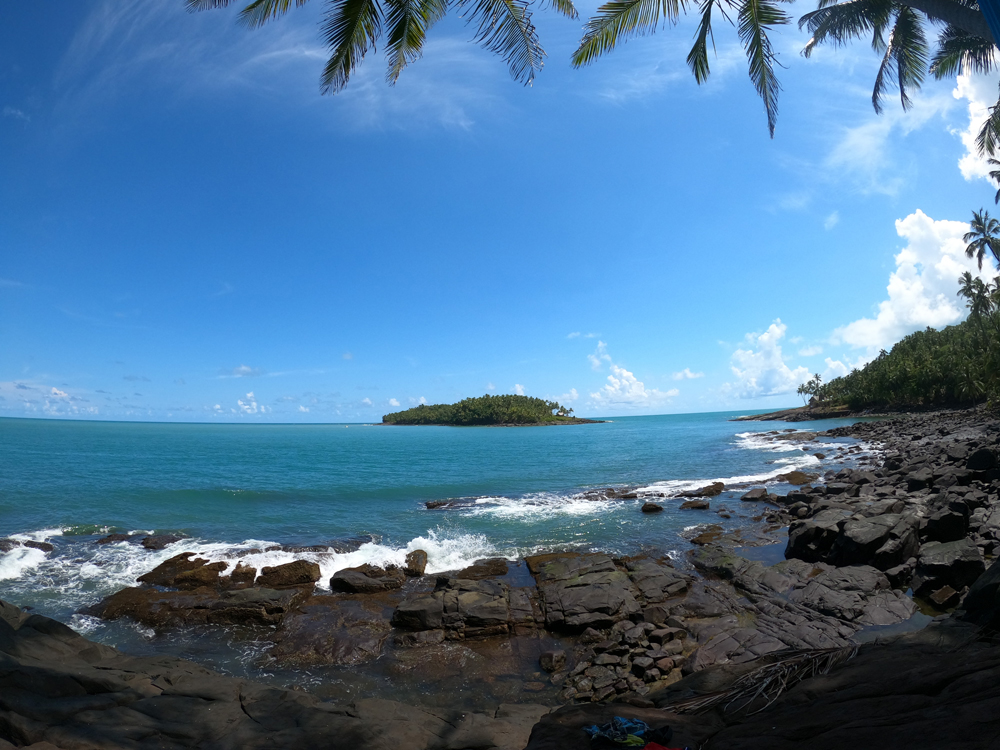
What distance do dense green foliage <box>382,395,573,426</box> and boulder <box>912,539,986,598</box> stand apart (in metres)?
138

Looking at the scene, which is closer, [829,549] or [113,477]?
[829,549]

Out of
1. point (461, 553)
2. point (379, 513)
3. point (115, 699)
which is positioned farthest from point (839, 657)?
point (379, 513)

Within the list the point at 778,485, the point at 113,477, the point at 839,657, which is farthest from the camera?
the point at 113,477

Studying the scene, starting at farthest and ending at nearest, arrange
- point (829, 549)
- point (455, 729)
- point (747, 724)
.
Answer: point (829, 549) → point (455, 729) → point (747, 724)

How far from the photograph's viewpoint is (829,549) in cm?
1189

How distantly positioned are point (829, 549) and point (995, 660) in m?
9.84

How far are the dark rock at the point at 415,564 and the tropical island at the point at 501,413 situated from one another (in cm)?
13398

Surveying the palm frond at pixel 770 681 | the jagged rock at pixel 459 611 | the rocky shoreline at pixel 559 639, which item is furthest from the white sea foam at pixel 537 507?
Result: the palm frond at pixel 770 681

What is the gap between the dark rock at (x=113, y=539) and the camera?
16.5m

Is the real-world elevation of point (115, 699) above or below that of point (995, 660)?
below

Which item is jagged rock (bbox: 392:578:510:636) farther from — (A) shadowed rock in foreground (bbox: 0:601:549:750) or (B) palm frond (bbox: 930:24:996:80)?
(B) palm frond (bbox: 930:24:996:80)

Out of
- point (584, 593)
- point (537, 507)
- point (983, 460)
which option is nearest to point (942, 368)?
point (983, 460)

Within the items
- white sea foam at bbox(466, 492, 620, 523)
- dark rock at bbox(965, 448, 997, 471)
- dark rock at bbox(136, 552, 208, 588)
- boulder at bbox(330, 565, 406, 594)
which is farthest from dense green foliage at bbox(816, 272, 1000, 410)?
dark rock at bbox(136, 552, 208, 588)

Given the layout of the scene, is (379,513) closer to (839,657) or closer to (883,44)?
(839,657)
